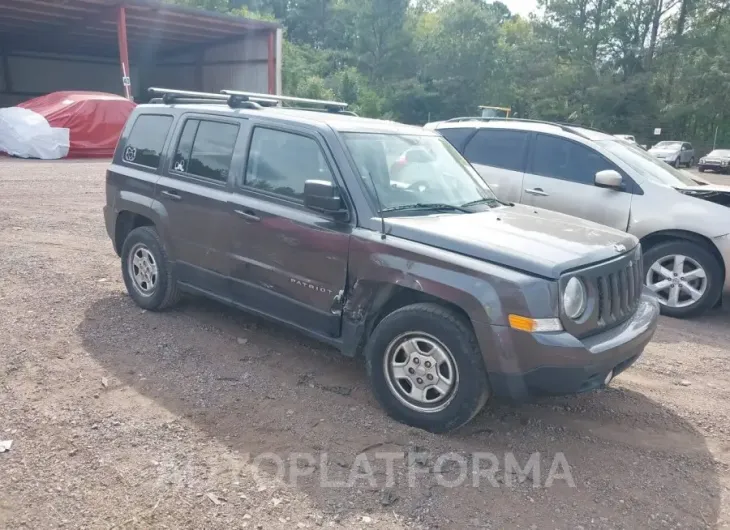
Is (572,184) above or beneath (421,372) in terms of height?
above

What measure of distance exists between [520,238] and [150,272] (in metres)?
3.29

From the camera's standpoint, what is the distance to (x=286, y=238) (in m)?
4.18

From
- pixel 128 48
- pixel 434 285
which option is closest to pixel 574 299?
pixel 434 285

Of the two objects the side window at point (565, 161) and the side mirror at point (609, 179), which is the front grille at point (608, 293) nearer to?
the side mirror at point (609, 179)

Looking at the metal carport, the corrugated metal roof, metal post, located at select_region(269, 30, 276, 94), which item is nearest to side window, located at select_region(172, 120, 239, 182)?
the metal carport

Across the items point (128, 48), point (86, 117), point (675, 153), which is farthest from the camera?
point (128, 48)

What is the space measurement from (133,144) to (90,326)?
1.64 m

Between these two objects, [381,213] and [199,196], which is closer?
[381,213]

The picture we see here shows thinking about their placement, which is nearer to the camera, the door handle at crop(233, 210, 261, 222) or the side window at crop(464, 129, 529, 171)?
the door handle at crop(233, 210, 261, 222)

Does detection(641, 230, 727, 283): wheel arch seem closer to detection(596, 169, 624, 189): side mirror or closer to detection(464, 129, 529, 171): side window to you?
detection(596, 169, 624, 189): side mirror

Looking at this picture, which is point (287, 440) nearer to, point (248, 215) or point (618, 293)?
point (248, 215)

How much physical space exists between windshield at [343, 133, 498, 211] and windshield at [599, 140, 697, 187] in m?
2.66

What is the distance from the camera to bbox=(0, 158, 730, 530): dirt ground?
3.01 metres

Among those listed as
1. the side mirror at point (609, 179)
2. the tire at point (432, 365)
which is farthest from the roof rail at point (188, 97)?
the side mirror at point (609, 179)
